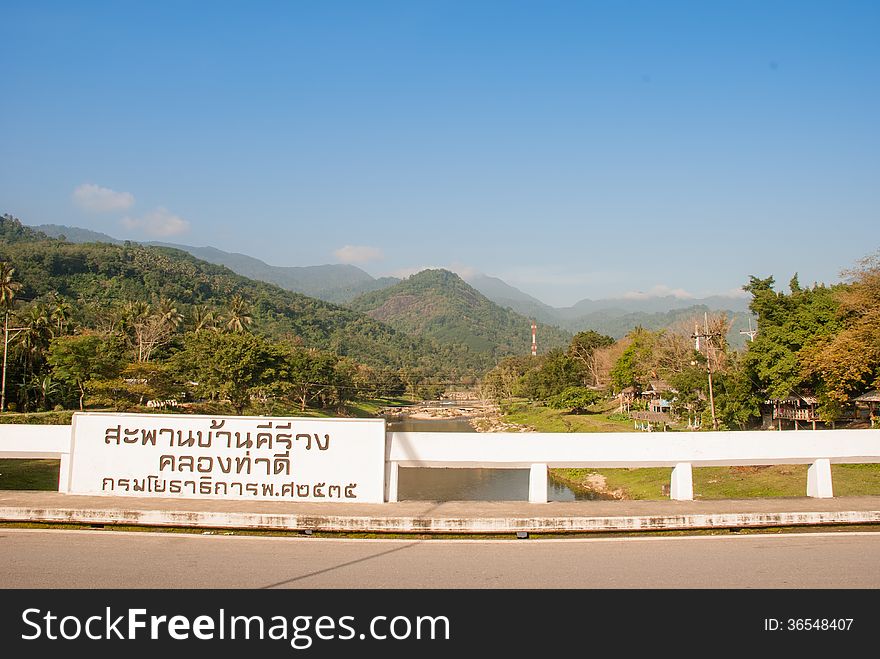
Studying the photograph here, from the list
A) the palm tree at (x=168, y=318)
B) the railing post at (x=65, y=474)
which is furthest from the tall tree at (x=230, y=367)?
the railing post at (x=65, y=474)

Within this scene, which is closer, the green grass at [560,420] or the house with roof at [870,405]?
the house with roof at [870,405]

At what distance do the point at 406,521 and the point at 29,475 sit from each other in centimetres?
2515

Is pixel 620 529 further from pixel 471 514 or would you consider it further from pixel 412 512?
pixel 412 512

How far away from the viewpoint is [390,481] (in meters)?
10.2

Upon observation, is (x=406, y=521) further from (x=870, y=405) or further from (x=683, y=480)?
(x=870, y=405)

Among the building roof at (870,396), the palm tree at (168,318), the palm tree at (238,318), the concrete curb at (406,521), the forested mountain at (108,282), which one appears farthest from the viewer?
the forested mountain at (108,282)

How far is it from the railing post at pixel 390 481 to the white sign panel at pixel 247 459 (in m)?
0.14

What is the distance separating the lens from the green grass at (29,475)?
2614 cm

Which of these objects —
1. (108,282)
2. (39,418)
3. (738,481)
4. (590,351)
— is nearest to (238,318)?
(39,418)

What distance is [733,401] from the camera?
49.3 metres

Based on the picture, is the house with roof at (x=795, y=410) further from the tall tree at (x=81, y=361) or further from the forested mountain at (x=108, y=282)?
the forested mountain at (x=108, y=282)

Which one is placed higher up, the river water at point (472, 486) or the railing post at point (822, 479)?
the railing post at point (822, 479)
